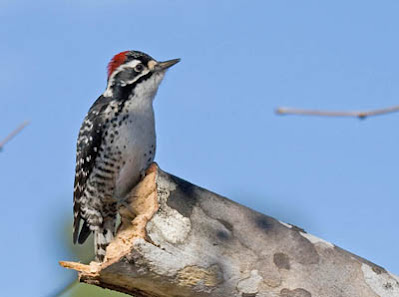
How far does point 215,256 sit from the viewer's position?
10.9ft

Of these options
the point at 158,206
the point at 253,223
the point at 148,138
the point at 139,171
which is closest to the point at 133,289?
the point at 158,206

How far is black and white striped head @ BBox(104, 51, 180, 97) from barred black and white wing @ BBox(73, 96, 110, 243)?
15 cm

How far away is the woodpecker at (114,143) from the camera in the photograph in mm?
4512

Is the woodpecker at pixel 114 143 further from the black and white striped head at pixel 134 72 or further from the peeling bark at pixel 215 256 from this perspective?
the peeling bark at pixel 215 256

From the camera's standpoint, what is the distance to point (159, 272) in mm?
3254

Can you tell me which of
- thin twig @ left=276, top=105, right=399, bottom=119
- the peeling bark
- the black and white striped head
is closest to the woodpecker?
the black and white striped head

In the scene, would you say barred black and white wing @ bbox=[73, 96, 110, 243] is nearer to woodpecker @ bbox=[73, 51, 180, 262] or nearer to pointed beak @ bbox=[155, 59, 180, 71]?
woodpecker @ bbox=[73, 51, 180, 262]

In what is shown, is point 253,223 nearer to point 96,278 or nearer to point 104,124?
point 96,278

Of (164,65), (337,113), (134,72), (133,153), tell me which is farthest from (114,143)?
(337,113)

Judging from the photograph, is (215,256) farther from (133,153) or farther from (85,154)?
(85,154)

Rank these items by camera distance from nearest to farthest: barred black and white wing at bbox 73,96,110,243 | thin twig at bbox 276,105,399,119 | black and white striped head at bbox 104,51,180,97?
1. thin twig at bbox 276,105,399,119
2. barred black and white wing at bbox 73,96,110,243
3. black and white striped head at bbox 104,51,180,97

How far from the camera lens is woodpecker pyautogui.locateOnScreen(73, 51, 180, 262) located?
14.8 ft

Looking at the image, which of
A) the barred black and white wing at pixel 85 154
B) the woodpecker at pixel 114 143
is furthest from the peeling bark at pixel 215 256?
the barred black and white wing at pixel 85 154

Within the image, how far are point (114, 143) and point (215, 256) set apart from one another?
153 cm
